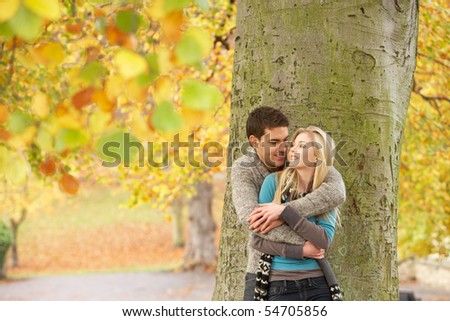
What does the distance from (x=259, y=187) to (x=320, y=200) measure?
365 mm

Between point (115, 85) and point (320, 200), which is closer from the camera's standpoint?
point (115, 85)

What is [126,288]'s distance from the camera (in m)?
16.3

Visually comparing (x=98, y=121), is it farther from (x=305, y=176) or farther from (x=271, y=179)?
(x=305, y=176)

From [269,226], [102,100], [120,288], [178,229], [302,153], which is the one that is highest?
[102,100]

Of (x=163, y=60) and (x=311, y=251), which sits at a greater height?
(x=163, y=60)

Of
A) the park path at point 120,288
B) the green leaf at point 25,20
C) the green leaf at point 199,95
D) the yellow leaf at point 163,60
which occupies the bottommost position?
the park path at point 120,288

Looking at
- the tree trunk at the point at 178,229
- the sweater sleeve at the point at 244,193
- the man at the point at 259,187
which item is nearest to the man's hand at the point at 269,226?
the man at the point at 259,187

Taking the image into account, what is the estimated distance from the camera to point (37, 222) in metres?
31.0

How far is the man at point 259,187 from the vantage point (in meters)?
3.28

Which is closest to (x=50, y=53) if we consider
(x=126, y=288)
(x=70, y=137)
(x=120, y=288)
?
(x=70, y=137)

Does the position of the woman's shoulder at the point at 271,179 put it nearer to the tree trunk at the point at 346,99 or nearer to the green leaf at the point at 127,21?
the tree trunk at the point at 346,99

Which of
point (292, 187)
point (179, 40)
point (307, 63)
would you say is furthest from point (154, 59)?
point (307, 63)

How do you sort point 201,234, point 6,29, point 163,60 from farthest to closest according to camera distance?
point 201,234 < point 163,60 < point 6,29

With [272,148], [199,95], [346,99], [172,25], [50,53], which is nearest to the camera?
[199,95]
